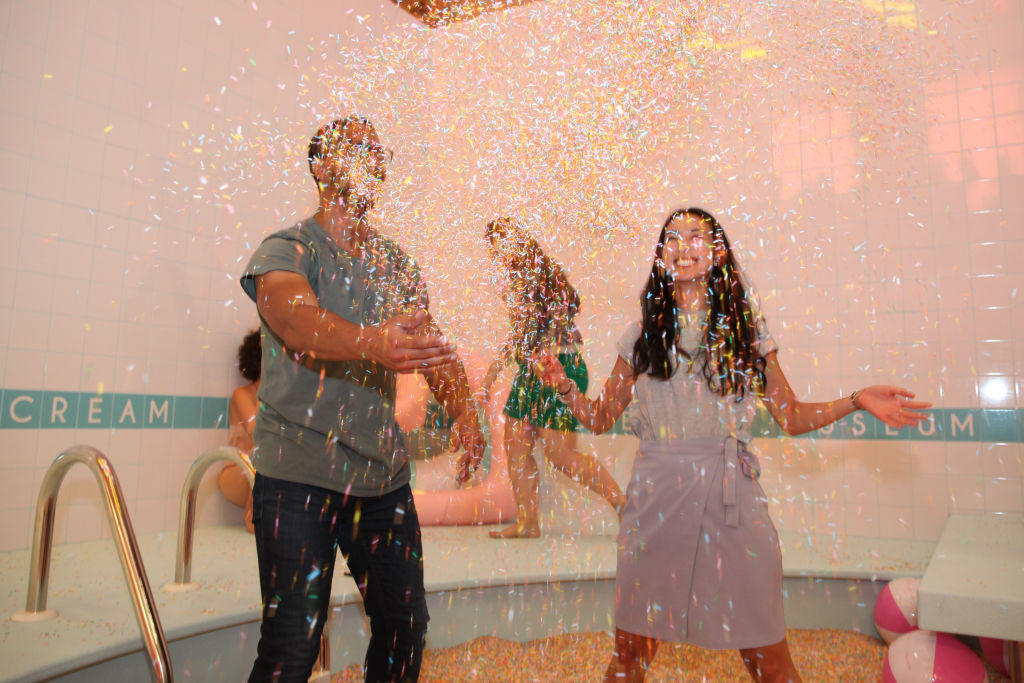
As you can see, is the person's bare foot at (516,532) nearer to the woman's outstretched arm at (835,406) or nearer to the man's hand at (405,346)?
the woman's outstretched arm at (835,406)

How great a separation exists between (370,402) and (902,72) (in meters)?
1.91

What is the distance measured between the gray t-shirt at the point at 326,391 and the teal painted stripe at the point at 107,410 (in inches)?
59.3

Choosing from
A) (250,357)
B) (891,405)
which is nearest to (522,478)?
(891,405)

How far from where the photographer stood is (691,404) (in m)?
1.00

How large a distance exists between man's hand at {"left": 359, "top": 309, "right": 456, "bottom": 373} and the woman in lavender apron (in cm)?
33

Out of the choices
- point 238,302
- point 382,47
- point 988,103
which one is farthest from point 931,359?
point 238,302

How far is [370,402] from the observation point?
926 millimetres

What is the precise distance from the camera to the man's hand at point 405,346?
69 centimetres

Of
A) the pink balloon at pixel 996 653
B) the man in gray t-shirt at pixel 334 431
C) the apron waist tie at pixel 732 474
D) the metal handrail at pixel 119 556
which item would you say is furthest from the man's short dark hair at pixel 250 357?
the pink balloon at pixel 996 653

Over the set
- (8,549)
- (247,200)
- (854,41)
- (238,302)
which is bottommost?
(8,549)

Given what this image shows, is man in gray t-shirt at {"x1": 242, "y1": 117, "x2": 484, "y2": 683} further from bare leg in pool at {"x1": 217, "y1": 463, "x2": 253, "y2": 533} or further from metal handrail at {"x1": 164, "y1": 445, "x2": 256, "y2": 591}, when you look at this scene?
bare leg in pool at {"x1": 217, "y1": 463, "x2": 253, "y2": 533}

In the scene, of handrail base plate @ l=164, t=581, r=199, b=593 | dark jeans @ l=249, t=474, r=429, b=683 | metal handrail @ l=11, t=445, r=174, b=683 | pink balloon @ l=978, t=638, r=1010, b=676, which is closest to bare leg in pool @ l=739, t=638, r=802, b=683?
dark jeans @ l=249, t=474, r=429, b=683

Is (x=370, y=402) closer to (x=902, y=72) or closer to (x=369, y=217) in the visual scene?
(x=369, y=217)

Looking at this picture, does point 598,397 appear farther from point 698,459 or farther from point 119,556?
point 119,556
